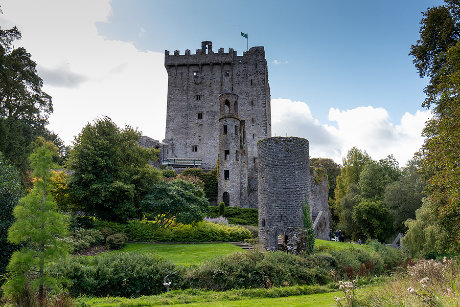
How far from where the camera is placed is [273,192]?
16.8 m

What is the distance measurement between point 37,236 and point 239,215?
69.0 feet

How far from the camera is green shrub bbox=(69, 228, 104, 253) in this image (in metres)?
16.7

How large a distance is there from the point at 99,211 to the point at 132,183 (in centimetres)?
257

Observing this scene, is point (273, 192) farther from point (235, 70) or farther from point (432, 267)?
point (235, 70)

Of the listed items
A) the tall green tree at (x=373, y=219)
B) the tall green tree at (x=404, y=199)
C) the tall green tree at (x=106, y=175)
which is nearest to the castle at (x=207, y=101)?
the tall green tree at (x=373, y=219)

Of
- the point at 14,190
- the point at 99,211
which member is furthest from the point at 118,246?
the point at 14,190

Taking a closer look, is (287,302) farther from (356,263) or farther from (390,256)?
(390,256)

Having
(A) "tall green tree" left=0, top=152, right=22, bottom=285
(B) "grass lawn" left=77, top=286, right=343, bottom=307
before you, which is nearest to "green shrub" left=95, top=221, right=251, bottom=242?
(A) "tall green tree" left=0, top=152, right=22, bottom=285

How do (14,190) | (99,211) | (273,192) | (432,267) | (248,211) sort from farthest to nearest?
(248,211) < (99,211) < (273,192) < (14,190) < (432,267)

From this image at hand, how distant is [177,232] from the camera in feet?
68.8

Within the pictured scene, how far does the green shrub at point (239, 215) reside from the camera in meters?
27.3

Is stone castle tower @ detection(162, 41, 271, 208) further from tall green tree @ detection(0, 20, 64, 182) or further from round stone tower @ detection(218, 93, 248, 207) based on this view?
tall green tree @ detection(0, 20, 64, 182)

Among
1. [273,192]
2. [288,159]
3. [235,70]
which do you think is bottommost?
[273,192]

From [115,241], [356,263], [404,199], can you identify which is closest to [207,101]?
[404,199]
